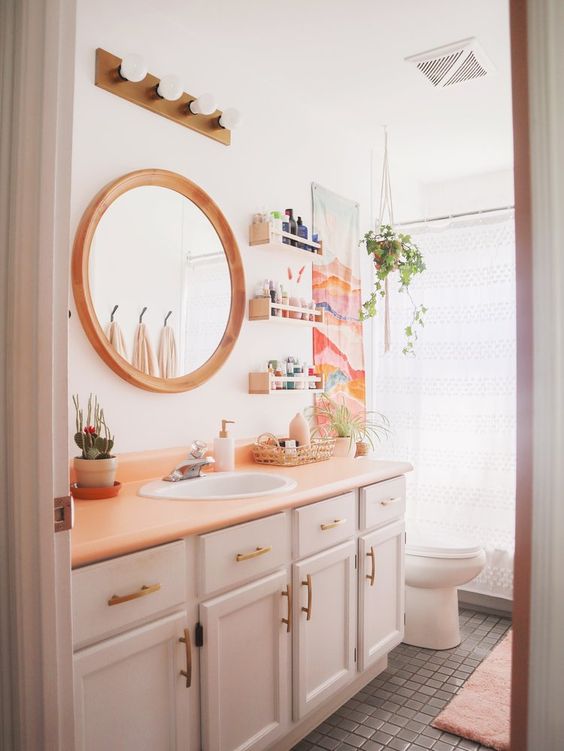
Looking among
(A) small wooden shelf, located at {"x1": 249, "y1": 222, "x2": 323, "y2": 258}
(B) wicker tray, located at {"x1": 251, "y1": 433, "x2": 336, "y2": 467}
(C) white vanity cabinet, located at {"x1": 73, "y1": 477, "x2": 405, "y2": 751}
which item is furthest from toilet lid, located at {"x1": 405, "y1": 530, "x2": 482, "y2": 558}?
(A) small wooden shelf, located at {"x1": 249, "y1": 222, "x2": 323, "y2": 258}

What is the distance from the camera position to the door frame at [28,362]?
949mm

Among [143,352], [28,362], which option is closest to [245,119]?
[143,352]

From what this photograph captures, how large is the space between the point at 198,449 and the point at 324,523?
0.52 metres

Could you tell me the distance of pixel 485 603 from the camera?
3.33 metres

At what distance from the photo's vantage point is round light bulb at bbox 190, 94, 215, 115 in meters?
2.17

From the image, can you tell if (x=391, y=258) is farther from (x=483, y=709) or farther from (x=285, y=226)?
(x=483, y=709)

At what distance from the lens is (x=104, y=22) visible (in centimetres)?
193

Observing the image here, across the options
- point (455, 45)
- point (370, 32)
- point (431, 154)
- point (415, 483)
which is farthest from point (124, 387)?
point (431, 154)

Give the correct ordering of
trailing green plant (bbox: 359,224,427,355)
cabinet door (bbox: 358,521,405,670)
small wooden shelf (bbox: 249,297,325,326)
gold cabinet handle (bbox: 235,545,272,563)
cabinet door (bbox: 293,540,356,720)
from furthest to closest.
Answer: trailing green plant (bbox: 359,224,427,355) < small wooden shelf (bbox: 249,297,325,326) < cabinet door (bbox: 358,521,405,670) < cabinet door (bbox: 293,540,356,720) < gold cabinet handle (bbox: 235,545,272,563)

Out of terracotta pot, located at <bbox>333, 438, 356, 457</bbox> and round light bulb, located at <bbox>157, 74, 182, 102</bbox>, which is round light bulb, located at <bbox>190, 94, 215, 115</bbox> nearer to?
round light bulb, located at <bbox>157, 74, 182, 102</bbox>

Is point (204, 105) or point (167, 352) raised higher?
point (204, 105)

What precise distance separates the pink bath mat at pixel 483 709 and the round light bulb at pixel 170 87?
2.43 metres

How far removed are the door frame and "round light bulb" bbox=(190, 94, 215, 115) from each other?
1258 millimetres

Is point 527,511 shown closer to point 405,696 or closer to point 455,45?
point 405,696
